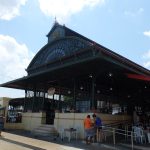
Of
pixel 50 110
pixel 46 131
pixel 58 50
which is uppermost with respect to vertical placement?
pixel 58 50

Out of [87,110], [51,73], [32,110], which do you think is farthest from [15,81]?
[87,110]

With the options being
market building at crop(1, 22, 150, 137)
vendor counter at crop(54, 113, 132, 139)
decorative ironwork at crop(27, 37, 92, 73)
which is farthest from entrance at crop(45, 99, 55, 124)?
decorative ironwork at crop(27, 37, 92, 73)

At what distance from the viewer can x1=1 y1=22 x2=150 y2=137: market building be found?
1747cm

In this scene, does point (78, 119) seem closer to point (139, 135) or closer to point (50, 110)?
point (139, 135)

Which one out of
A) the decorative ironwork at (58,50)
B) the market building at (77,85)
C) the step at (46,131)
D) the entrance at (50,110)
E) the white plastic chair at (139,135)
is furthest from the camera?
the entrance at (50,110)

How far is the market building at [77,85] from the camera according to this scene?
57.3 feet

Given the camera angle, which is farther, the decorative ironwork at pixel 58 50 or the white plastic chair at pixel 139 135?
the decorative ironwork at pixel 58 50

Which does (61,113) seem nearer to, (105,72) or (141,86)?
(105,72)

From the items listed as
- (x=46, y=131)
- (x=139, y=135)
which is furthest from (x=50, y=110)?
(x=139, y=135)

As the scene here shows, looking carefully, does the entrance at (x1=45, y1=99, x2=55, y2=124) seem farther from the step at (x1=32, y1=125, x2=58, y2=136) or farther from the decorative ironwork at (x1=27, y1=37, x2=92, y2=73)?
the decorative ironwork at (x1=27, y1=37, x2=92, y2=73)

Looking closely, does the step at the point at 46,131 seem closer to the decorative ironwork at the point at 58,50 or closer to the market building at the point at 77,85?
the market building at the point at 77,85

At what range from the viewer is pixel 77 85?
22.2 metres

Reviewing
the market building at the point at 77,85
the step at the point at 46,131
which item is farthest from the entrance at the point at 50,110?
the step at the point at 46,131

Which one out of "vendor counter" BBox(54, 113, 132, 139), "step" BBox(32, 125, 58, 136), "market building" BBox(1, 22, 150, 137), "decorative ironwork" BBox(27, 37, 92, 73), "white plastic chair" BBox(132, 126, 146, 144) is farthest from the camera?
"decorative ironwork" BBox(27, 37, 92, 73)
